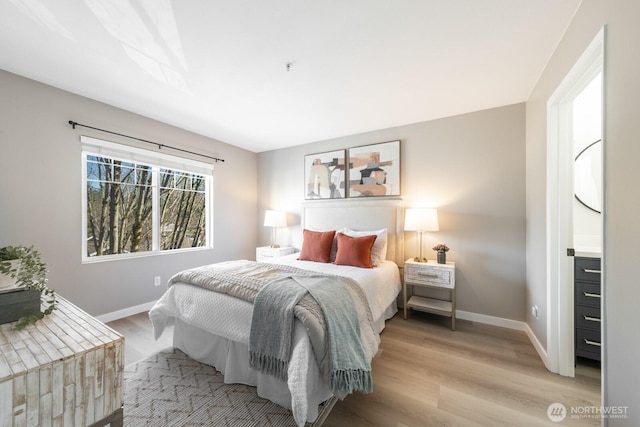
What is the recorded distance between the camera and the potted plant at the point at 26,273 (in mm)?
1002

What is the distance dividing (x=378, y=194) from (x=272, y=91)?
1.88m

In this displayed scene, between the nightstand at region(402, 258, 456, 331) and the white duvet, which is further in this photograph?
the nightstand at region(402, 258, 456, 331)

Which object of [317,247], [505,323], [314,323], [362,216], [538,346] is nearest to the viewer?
[314,323]

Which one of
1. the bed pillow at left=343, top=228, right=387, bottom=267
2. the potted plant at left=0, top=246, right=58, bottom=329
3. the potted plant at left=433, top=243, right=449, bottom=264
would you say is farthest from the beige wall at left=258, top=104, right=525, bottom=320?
the potted plant at left=0, top=246, right=58, bottom=329

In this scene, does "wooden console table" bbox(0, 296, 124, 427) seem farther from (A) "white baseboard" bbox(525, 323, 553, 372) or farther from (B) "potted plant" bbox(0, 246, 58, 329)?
(A) "white baseboard" bbox(525, 323, 553, 372)

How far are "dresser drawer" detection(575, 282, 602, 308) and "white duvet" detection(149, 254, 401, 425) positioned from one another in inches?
58.1

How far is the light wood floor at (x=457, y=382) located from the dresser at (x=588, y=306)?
0.77 ft

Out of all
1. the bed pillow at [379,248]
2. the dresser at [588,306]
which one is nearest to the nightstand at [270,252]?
the bed pillow at [379,248]

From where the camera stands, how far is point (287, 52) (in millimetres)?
1838

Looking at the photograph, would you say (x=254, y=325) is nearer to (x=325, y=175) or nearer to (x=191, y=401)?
(x=191, y=401)

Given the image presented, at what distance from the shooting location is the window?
2.72 metres

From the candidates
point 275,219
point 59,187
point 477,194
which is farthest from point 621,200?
point 59,187

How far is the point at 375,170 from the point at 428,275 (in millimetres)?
1546

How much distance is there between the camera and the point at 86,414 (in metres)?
0.82
